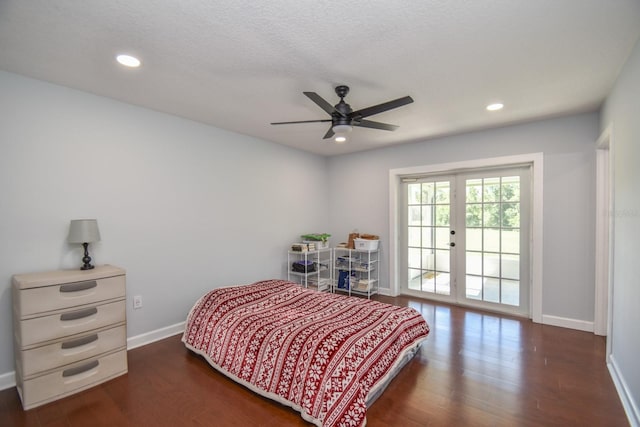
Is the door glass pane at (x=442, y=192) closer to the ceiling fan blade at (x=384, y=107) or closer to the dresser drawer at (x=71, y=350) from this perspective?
the ceiling fan blade at (x=384, y=107)

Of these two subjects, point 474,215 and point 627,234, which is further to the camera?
point 474,215

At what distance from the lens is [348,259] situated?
489 centimetres

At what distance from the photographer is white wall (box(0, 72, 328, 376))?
2.37m

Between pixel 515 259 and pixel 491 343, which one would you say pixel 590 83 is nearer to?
pixel 515 259

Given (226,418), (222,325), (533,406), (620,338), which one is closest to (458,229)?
(620,338)

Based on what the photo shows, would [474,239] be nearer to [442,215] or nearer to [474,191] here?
[442,215]

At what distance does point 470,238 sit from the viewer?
4184 millimetres

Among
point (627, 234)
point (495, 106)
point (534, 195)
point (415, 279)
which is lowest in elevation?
point (415, 279)

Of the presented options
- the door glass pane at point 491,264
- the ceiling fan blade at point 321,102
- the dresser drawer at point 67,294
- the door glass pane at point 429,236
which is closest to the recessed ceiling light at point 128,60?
the ceiling fan blade at point 321,102

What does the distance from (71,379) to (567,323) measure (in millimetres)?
4862

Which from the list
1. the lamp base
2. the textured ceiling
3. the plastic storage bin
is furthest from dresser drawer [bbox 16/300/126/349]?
the plastic storage bin

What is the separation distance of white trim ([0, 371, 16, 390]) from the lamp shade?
109 centimetres

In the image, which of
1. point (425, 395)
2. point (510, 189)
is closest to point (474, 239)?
point (510, 189)

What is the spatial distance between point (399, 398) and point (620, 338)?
68.2 inches
